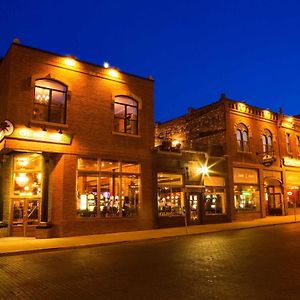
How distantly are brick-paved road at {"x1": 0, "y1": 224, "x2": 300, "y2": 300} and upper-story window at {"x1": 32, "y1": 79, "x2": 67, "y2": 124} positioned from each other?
8490 mm

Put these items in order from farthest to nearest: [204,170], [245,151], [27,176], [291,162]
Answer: [291,162] → [245,151] → [204,170] → [27,176]

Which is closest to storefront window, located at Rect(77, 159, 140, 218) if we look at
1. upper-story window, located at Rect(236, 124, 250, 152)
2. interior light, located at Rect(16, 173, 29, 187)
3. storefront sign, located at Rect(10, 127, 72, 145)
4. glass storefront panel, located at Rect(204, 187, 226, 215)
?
storefront sign, located at Rect(10, 127, 72, 145)

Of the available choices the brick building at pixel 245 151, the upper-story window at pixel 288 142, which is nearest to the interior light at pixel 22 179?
the brick building at pixel 245 151

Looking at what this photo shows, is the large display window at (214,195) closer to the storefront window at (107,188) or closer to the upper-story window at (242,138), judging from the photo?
the upper-story window at (242,138)

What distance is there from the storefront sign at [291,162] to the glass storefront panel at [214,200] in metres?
9.03

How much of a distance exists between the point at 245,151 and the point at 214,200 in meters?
5.70

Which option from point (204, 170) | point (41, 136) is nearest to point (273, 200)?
point (204, 170)

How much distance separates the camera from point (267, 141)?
3212 centimetres

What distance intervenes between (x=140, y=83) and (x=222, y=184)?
1014cm

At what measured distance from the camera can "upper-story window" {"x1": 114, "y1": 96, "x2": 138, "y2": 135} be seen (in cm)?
2234

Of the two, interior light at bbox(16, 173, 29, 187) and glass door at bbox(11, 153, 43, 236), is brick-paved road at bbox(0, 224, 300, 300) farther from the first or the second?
interior light at bbox(16, 173, 29, 187)

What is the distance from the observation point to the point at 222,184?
27.5 m

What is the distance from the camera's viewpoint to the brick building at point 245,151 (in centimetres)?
2766

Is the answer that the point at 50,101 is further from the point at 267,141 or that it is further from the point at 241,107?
the point at 267,141
